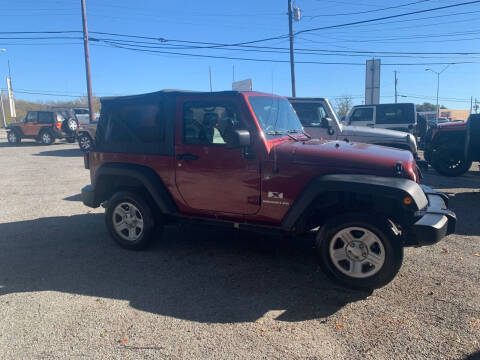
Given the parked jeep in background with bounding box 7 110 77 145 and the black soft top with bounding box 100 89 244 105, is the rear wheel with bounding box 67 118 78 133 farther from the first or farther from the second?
the black soft top with bounding box 100 89 244 105

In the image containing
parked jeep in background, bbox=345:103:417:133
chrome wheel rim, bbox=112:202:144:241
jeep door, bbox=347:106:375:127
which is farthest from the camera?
jeep door, bbox=347:106:375:127

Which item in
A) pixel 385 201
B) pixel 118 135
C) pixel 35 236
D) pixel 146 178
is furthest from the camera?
pixel 35 236

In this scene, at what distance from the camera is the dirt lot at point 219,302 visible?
287 cm

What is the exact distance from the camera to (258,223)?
4086 millimetres

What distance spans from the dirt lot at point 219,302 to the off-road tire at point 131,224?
0.15 m

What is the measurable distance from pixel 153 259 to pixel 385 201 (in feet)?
9.11

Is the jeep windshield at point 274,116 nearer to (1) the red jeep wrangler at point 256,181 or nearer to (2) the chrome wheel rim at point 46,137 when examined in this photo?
(1) the red jeep wrangler at point 256,181

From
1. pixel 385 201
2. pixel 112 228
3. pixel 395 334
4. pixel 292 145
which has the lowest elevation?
pixel 395 334

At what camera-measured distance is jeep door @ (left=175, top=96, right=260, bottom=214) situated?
400 centimetres

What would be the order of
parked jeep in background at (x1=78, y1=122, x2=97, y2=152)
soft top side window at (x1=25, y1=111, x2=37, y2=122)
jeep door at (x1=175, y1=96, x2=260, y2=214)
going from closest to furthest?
jeep door at (x1=175, y1=96, x2=260, y2=214) < parked jeep in background at (x1=78, y1=122, x2=97, y2=152) < soft top side window at (x1=25, y1=111, x2=37, y2=122)

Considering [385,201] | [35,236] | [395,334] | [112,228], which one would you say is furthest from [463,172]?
[35,236]

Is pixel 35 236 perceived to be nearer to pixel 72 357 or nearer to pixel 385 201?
pixel 72 357

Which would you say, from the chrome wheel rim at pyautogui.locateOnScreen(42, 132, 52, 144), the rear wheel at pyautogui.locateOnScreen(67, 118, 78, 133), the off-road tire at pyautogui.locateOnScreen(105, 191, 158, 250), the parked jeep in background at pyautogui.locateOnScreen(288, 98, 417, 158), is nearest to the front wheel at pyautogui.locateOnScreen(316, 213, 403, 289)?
the off-road tire at pyautogui.locateOnScreen(105, 191, 158, 250)

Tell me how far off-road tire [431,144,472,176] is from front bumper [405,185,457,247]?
690 centimetres
